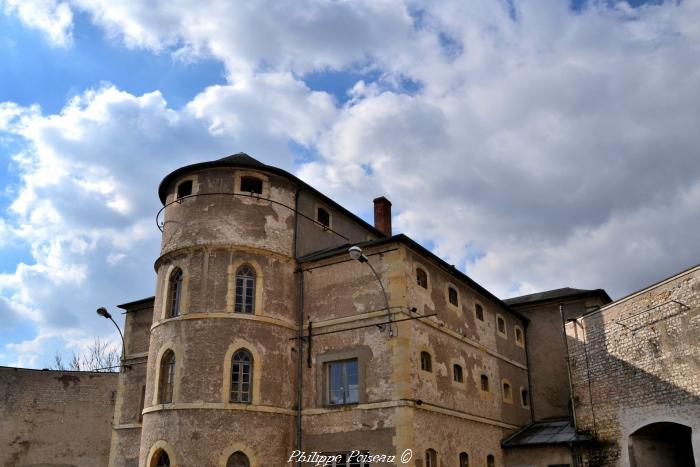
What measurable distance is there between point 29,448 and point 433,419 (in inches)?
813

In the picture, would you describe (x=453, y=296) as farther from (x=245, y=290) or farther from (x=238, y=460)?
(x=238, y=460)

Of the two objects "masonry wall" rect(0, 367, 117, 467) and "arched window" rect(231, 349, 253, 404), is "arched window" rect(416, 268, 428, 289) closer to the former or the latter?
"arched window" rect(231, 349, 253, 404)

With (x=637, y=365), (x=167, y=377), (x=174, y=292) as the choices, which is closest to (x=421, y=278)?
(x=637, y=365)

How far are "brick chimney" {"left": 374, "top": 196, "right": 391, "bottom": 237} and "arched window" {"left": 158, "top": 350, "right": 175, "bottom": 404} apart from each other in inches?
520

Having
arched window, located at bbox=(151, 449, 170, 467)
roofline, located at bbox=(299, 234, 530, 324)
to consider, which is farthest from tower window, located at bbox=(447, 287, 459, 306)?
arched window, located at bbox=(151, 449, 170, 467)

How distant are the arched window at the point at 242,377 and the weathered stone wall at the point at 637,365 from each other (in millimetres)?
13536

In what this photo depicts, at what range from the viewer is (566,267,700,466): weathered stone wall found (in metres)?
22.7

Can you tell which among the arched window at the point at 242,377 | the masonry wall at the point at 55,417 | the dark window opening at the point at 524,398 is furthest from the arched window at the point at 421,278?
the masonry wall at the point at 55,417

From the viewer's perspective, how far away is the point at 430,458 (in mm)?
22672

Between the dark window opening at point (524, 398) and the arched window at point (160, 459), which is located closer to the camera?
the arched window at point (160, 459)

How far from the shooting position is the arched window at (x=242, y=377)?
22750 millimetres

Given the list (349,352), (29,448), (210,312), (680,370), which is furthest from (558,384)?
(29,448)

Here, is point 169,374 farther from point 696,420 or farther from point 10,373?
point 696,420

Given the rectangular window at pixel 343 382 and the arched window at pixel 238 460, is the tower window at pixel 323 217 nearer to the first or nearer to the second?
the rectangular window at pixel 343 382
